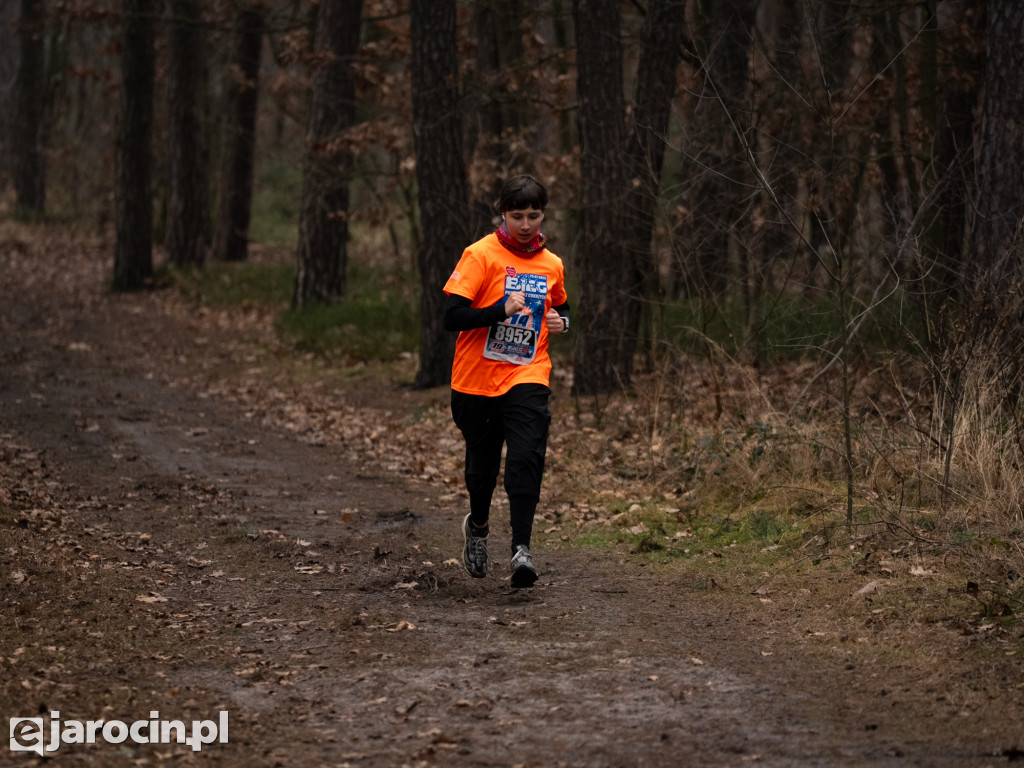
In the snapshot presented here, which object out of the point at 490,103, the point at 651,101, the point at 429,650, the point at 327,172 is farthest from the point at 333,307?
the point at 429,650

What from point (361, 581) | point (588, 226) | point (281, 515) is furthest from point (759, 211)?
point (361, 581)

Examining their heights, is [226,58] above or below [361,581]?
above

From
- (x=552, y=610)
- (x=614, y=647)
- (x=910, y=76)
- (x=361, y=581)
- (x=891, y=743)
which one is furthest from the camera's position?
(x=910, y=76)

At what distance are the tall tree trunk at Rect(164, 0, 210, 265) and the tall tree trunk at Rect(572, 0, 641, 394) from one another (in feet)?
45.9

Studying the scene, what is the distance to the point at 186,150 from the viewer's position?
2466 centimetres

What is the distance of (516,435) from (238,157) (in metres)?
21.3

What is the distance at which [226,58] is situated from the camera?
27562mm

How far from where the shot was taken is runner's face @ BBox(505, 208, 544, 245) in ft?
20.6

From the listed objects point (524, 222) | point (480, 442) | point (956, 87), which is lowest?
point (480, 442)

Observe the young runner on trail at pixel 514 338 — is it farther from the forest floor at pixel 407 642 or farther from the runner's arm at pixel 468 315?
the forest floor at pixel 407 642

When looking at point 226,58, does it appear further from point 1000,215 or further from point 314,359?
point 1000,215

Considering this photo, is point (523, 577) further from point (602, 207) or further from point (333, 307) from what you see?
point (333, 307)

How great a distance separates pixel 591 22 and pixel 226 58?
17430 mm

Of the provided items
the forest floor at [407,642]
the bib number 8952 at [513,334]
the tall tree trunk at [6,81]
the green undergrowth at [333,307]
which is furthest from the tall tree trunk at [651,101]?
the tall tree trunk at [6,81]
